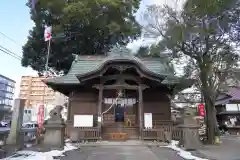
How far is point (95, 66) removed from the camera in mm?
19734

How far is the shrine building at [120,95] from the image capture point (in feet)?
57.2

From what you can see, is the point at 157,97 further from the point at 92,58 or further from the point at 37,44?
the point at 37,44

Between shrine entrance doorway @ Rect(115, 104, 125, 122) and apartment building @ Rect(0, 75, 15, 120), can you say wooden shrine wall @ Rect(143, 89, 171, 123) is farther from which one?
apartment building @ Rect(0, 75, 15, 120)

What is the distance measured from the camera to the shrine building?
17.4 metres

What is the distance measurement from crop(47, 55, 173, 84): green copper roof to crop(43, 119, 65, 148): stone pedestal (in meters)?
5.28

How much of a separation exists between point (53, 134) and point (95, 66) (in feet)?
25.5

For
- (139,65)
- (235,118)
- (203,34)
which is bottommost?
(235,118)

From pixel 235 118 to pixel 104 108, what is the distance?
24.5m

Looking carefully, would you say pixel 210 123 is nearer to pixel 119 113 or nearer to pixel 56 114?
pixel 119 113

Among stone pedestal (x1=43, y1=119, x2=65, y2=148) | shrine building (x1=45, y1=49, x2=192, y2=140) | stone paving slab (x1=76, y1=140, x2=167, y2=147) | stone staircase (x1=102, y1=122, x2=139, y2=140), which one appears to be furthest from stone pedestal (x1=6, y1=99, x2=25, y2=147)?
stone staircase (x1=102, y1=122, x2=139, y2=140)

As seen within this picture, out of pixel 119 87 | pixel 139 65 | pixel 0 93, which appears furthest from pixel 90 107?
pixel 0 93

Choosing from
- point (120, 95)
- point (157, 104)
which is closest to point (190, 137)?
point (157, 104)

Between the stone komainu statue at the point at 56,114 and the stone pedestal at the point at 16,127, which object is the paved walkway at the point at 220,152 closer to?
the stone komainu statue at the point at 56,114

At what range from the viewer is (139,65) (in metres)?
17.4
